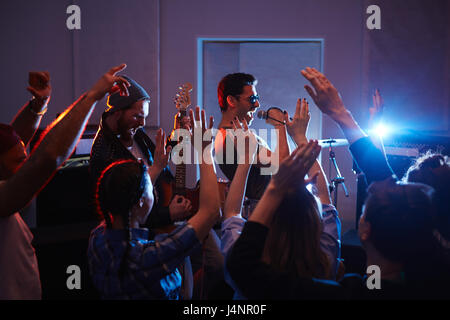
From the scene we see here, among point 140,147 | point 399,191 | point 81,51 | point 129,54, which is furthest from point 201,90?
point 399,191

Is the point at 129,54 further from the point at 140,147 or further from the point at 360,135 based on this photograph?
the point at 360,135

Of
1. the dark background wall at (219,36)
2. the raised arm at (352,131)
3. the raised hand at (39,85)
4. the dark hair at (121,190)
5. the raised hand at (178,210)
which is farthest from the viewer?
the dark background wall at (219,36)

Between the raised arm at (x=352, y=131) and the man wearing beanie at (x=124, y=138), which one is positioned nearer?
the raised arm at (x=352, y=131)

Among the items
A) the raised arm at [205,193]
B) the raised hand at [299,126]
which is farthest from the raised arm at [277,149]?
the raised arm at [205,193]

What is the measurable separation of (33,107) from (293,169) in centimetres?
118

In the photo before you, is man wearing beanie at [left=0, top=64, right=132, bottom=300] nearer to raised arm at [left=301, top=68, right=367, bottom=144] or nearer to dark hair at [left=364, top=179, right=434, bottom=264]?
raised arm at [left=301, top=68, right=367, bottom=144]

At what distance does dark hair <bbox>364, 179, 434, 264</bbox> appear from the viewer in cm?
110

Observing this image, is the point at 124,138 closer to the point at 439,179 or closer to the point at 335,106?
the point at 335,106

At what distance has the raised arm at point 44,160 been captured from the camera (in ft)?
3.38

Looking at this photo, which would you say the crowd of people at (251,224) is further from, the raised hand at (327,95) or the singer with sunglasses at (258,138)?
the singer with sunglasses at (258,138)

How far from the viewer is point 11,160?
1.36 metres

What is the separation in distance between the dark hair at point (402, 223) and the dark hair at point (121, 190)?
2.50 ft

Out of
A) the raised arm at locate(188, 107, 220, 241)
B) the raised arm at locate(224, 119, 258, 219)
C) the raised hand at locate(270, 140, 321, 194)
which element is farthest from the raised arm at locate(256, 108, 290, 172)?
the raised hand at locate(270, 140, 321, 194)

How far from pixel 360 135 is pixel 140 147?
1674 millimetres
